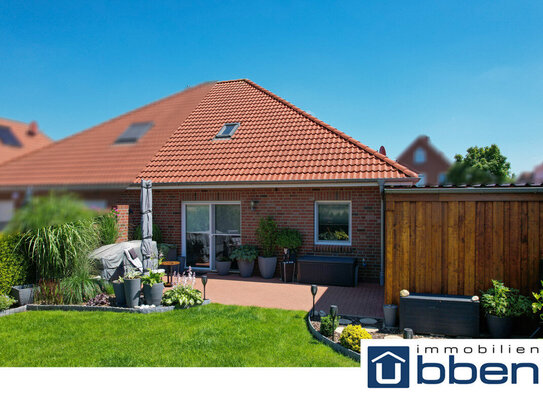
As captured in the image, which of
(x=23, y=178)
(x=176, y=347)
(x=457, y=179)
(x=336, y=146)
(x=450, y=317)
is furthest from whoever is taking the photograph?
(x=457, y=179)

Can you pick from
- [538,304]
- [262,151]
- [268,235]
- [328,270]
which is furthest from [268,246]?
[538,304]

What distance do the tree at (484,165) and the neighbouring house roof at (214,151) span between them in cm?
3077

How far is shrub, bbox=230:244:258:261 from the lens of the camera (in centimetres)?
1068

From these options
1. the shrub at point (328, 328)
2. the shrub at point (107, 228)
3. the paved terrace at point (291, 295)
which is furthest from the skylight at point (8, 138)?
the shrub at point (328, 328)

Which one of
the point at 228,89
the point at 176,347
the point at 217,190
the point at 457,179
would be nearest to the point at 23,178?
the point at 217,190

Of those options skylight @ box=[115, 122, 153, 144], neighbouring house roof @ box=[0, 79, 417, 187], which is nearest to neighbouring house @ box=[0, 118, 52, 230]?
neighbouring house roof @ box=[0, 79, 417, 187]

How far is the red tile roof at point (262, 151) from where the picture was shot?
10.3 m

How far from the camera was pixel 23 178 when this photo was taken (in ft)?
42.4

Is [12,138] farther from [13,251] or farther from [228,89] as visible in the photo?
[228,89]

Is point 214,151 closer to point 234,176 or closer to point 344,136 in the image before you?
point 234,176

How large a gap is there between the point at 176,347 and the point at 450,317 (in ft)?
14.2

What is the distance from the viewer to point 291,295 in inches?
341

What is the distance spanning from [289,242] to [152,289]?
13.9ft

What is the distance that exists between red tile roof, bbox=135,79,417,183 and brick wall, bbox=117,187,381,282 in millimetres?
609
